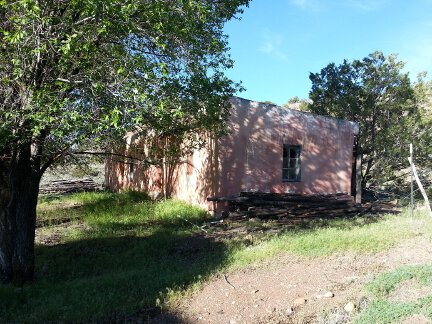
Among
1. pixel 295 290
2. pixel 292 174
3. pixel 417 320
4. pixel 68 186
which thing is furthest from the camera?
pixel 68 186

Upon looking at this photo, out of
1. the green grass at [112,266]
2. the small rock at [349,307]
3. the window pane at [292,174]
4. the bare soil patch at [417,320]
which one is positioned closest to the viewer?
the bare soil patch at [417,320]

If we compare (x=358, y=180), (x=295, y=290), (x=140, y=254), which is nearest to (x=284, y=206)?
(x=358, y=180)

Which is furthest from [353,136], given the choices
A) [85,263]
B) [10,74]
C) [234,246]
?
[10,74]

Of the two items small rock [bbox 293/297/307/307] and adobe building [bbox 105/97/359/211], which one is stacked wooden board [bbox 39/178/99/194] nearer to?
adobe building [bbox 105/97/359/211]

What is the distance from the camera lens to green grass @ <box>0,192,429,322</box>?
6023 millimetres

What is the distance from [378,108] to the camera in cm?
1900

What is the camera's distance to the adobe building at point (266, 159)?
515 inches

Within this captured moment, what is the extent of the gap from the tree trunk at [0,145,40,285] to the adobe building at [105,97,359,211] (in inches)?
180

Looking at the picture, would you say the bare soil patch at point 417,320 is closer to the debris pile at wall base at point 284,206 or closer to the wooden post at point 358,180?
the debris pile at wall base at point 284,206

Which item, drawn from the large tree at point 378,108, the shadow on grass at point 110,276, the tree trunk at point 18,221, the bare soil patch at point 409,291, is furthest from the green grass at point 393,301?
the large tree at point 378,108

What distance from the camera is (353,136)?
16.4 m

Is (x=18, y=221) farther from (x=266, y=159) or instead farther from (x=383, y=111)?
(x=383, y=111)

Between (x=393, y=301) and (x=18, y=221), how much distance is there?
653 cm

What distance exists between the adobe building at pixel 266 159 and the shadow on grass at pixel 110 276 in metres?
3.31
